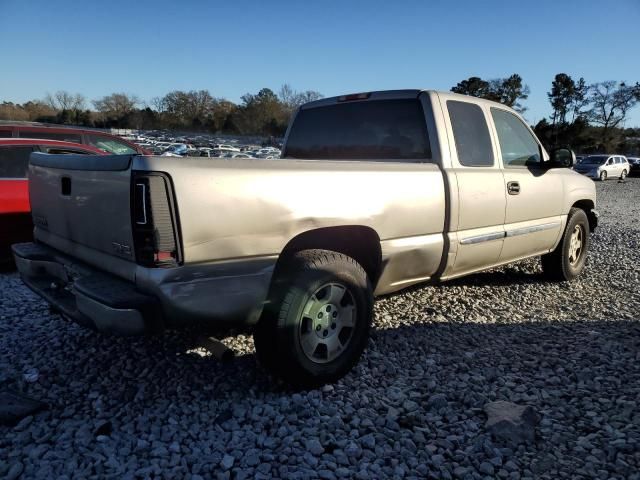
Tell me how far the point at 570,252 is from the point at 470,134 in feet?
7.94

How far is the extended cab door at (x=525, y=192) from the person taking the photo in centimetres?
434

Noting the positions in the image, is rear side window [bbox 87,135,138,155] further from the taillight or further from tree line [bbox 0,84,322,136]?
tree line [bbox 0,84,322,136]

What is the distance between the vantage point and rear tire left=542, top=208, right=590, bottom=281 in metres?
5.35

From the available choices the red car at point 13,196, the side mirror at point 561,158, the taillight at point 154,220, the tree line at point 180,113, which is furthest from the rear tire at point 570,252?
the tree line at point 180,113

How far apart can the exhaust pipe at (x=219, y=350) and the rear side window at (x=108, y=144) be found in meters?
5.16

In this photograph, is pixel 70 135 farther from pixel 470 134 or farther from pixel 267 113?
pixel 267 113

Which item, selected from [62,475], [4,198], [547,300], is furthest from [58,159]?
[547,300]

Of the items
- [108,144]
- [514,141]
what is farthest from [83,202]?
→ [108,144]

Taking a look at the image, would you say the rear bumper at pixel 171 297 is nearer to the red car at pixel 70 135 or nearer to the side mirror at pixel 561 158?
the side mirror at pixel 561 158

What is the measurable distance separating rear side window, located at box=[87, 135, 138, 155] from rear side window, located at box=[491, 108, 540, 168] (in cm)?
530

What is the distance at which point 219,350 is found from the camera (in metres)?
2.66

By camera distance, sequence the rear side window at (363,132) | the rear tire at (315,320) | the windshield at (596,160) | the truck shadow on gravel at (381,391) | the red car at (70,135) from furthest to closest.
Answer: the windshield at (596,160)
the red car at (70,135)
the rear side window at (363,132)
the rear tire at (315,320)
the truck shadow on gravel at (381,391)

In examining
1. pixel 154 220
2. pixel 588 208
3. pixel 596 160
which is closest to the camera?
pixel 154 220

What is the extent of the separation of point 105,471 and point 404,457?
1.43 m
